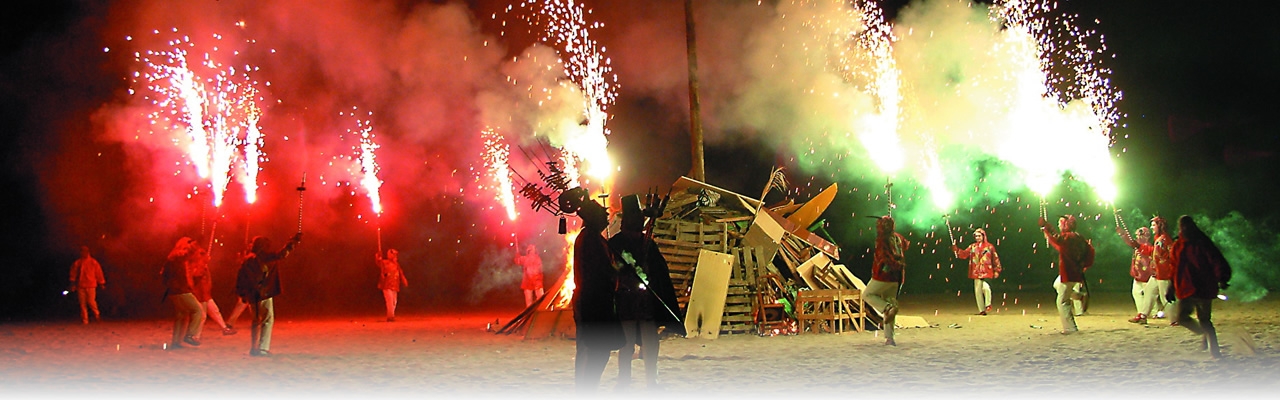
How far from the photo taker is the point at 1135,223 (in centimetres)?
2108

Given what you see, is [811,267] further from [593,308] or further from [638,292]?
[593,308]

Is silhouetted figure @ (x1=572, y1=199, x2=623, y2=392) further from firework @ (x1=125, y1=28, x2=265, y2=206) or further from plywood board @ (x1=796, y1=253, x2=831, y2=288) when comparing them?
firework @ (x1=125, y1=28, x2=265, y2=206)

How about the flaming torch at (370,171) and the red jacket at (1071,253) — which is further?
the flaming torch at (370,171)

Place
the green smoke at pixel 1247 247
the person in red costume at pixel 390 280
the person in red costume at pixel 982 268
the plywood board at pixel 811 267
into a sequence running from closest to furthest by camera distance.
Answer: the plywood board at pixel 811 267, the person in red costume at pixel 982 268, the person in red costume at pixel 390 280, the green smoke at pixel 1247 247

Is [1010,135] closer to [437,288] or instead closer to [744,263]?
[744,263]

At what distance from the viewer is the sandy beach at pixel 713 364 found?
6.22m

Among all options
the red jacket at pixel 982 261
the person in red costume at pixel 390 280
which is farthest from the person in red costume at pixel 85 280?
the red jacket at pixel 982 261

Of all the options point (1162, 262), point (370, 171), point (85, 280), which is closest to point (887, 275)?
point (1162, 262)

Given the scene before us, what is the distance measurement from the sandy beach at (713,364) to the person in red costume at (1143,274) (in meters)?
0.27

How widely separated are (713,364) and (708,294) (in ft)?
10.2

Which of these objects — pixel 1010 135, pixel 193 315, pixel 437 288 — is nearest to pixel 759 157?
pixel 1010 135

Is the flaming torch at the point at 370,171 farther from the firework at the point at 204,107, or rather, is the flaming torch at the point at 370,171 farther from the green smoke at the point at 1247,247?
the green smoke at the point at 1247,247

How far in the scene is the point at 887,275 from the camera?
31.2 feet

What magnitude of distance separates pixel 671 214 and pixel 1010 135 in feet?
28.0
